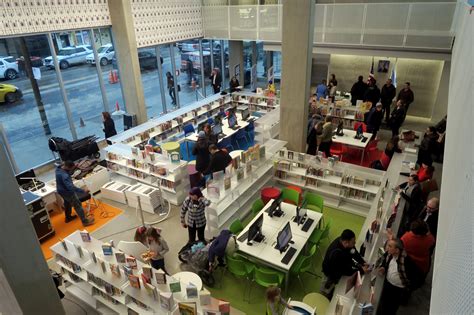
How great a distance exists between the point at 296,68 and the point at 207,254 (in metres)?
5.07

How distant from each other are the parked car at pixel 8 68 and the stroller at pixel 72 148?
2.03m

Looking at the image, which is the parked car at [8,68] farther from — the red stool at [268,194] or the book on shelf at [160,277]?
the book on shelf at [160,277]

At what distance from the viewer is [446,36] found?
10.3m

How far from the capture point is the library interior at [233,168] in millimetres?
4480

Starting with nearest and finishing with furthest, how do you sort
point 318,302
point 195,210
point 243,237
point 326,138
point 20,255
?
point 20,255, point 318,302, point 243,237, point 195,210, point 326,138

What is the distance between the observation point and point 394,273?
15.2 feet

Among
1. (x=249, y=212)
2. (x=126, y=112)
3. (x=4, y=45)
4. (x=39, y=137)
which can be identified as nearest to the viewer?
(x=249, y=212)

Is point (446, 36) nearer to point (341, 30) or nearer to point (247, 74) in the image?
point (341, 30)

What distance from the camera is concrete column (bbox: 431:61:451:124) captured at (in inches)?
474

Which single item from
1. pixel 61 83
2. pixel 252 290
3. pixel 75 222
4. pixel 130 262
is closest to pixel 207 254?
pixel 252 290

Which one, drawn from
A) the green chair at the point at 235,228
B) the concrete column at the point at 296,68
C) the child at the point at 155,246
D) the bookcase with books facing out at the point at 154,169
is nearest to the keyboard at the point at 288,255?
the green chair at the point at 235,228

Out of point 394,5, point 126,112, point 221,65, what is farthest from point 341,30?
point 126,112

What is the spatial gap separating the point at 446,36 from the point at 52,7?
11.7 m

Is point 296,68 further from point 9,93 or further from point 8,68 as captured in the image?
point 9,93
